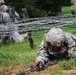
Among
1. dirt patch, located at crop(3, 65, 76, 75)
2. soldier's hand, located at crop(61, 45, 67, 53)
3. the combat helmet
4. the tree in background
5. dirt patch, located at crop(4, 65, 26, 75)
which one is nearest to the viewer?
dirt patch, located at crop(3, 65, 76, 75)

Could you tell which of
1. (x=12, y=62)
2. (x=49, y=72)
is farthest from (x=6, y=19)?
(x=49, y=72)

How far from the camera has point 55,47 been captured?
1018 centimetres

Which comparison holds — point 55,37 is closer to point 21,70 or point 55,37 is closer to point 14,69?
point 21,70

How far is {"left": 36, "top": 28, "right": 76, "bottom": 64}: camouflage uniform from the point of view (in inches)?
396

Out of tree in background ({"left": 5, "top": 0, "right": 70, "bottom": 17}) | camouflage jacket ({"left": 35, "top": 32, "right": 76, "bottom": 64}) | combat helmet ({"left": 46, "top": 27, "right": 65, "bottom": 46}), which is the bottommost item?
tree in background ({"left": 5, "top": 0, "right": 70, "bottom": 17})

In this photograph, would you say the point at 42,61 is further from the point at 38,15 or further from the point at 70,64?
the point at 38,15

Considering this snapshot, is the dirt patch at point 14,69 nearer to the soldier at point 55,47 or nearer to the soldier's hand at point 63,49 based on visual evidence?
the soldier at point 55,47

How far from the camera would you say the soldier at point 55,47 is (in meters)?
10.1

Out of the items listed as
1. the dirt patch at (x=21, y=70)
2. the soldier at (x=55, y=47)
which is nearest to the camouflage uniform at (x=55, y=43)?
the soldier at (x=55, y=47)

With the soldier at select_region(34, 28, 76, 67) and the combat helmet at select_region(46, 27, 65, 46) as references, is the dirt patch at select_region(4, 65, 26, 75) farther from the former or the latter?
the combat helmet at select_region(46, 27, 65, 46)

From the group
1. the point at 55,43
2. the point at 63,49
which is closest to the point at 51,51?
the point at 63,49

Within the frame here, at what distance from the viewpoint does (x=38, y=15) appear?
84.0 ft

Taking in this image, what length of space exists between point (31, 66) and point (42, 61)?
419 mm

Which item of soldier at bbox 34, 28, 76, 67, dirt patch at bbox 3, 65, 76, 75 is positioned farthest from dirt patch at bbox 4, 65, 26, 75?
soldier at bbox 34, 28, 76, 67
